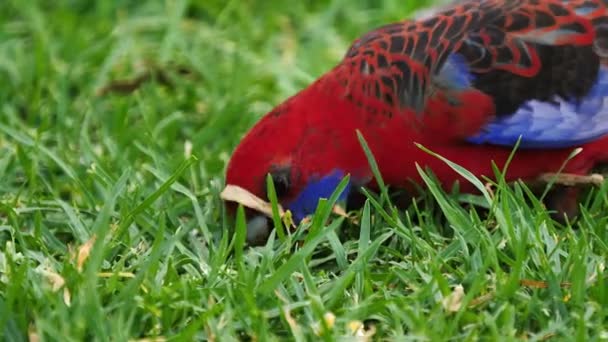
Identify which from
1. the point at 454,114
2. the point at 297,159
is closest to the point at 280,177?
the point at 297,159

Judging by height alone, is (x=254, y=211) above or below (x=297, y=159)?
below

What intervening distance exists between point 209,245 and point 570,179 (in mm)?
1129

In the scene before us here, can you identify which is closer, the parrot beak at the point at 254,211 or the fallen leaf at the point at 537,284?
the fallen leaf at the point at 537,284

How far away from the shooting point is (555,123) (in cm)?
350

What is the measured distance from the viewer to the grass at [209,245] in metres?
2.94

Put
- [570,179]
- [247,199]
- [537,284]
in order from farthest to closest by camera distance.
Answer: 1. [570,179]
2. [247,199]
3. [537,284]

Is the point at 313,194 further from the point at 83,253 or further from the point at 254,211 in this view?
the point at 83,253

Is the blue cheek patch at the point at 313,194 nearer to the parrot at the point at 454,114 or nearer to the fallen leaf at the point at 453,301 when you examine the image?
the parrot at the point at 454,114

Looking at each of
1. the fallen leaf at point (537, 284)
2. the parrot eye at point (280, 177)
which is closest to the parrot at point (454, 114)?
the parrot eye at point (280, 177)

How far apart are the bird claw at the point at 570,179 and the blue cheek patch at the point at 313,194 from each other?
0.64 meters

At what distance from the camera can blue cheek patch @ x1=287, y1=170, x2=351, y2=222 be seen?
3486mm

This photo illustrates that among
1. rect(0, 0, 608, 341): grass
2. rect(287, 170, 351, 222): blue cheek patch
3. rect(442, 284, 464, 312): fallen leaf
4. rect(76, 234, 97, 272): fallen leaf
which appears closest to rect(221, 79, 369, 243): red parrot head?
rect(287, 170, 351, 222): blue cheek patch

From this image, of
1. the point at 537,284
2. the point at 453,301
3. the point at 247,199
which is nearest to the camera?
the point at 453,301

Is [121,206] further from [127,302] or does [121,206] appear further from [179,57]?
[179,57]
